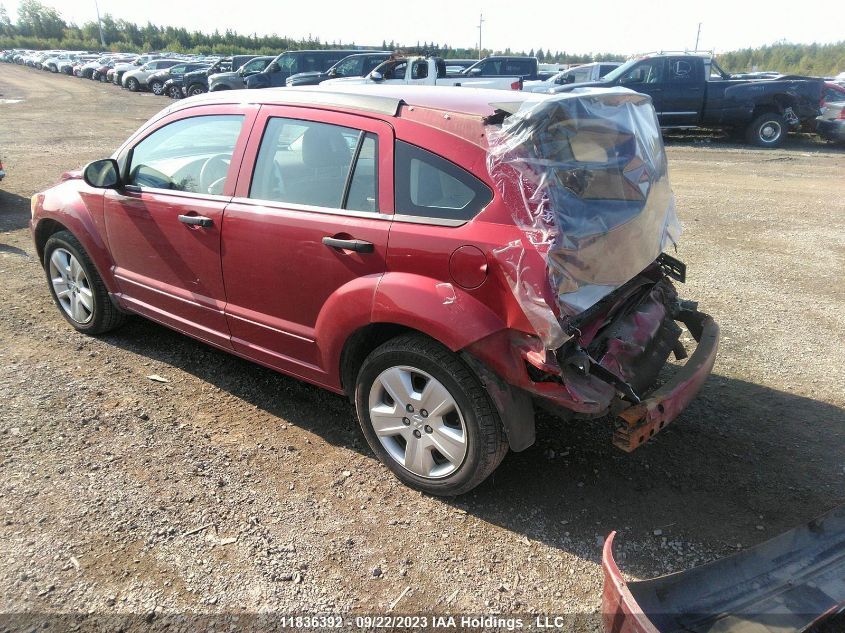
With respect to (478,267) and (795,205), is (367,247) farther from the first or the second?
(795,205)

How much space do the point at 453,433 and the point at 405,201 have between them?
3.57 feet

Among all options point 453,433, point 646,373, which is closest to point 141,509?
point 453,433

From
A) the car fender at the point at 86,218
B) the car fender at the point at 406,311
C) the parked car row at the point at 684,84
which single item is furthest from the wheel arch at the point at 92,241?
the parked car row at the point at 684,84

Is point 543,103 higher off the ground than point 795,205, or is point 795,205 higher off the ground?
point 543,103

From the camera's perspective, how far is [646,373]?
10.2ft

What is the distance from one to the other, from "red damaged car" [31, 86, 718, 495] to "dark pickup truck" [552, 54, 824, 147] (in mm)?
12272

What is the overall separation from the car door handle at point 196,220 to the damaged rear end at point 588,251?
1.73m

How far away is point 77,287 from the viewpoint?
460cm

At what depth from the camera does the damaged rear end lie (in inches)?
97.4

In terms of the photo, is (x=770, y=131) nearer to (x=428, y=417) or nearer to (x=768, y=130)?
(x=768, y=130)

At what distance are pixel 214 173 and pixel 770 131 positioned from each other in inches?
585

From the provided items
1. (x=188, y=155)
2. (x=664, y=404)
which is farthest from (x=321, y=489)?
(x=188, y=155)

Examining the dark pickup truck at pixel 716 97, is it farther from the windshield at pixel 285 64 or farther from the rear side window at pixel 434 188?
the rear side window at pixel 434 188

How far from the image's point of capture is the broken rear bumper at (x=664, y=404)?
8.63 ft
